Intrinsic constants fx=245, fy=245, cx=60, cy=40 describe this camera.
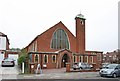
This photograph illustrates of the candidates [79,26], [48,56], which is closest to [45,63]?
A: [48,56]

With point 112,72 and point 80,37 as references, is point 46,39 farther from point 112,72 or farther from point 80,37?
point 112,72

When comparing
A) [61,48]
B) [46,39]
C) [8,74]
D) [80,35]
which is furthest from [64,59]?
[8,74]

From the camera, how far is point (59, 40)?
55.0 meters

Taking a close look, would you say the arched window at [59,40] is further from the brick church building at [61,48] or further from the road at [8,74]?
the road at [8,74]

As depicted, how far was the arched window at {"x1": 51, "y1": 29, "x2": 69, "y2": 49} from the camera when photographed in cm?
5431

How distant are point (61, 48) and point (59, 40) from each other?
185cm

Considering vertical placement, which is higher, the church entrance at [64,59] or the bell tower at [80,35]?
the bell tower at [80,35]

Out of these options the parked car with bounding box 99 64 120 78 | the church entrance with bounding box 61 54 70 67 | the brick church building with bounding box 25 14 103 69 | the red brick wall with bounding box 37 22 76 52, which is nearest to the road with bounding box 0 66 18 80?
the parked car with bounding box 99 64 120 78

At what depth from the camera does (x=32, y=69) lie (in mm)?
32500

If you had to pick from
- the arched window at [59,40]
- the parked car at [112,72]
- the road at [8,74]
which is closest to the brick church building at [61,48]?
Result: the arched window at [59,40]

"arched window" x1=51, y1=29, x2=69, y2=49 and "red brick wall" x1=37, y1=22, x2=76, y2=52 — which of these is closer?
"red brick wall" x1=37, y1=22, x2=76, y2=52

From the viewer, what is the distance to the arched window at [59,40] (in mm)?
54312

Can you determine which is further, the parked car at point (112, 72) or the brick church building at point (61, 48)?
the brick church building at point (61, 48)

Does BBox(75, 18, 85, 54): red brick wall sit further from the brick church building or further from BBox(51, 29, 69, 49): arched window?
BBox(51, 29, 69, 49): arched window
